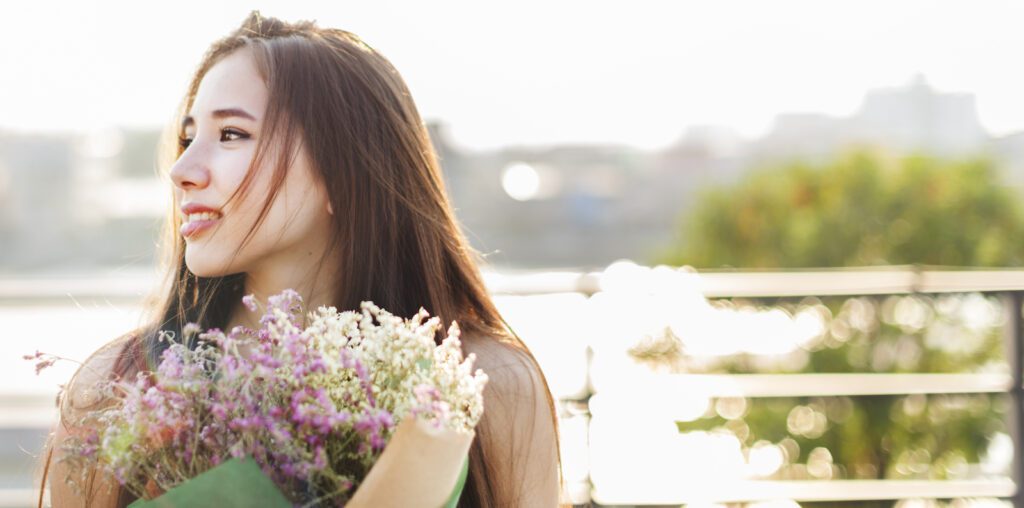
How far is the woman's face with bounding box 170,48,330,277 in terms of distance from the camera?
1.42 meters

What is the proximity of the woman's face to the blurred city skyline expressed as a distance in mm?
3828

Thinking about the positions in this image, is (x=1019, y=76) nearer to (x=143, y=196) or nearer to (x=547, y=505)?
(x=547, y=505)

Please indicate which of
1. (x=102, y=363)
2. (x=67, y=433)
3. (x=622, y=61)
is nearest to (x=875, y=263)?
(x=102, y=363)

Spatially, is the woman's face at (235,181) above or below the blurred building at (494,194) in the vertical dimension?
above

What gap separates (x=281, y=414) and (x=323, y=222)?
60cm

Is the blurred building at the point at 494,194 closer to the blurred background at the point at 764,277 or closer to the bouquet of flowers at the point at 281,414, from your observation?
the blurred background at the point at 764,277

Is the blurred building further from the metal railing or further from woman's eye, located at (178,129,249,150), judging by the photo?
woman's eye, located at (178,129,249,150)

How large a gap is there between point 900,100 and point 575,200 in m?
11.9

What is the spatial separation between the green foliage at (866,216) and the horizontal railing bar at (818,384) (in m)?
1.29

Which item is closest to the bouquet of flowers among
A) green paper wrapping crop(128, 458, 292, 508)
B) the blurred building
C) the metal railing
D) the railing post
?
green paper wrapping crop(128, 458, 292, 508)

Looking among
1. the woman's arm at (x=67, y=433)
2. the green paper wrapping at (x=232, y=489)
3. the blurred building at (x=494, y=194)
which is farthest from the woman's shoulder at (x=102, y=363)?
the blurred building at (x=494, y=194)

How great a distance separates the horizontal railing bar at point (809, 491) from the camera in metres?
3.18

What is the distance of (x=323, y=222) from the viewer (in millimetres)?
1553

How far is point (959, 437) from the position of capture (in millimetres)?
4457
